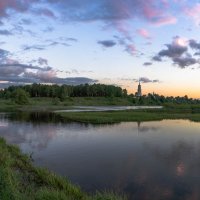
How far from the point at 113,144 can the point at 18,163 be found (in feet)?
52.3

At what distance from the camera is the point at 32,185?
17.2m

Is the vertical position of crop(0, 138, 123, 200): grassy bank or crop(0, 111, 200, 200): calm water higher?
crop(0, 138, 123, 200): grassy bank

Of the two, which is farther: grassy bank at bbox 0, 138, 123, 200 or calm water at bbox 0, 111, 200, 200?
calm water at bbox 0, 111, 200, 200

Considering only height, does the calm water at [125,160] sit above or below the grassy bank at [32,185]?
below

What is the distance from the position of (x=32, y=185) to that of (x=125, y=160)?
40.5ft

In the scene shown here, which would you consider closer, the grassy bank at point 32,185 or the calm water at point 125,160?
the grassy bank at point 32,185

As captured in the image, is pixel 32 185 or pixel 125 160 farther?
pixel 125 160

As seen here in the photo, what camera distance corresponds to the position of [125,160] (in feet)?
90.8

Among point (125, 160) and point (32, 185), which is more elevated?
point (32, 185)

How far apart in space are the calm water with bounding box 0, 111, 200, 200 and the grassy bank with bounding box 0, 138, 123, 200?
7.34 feet

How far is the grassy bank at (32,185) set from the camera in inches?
533

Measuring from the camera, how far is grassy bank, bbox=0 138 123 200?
13547mm

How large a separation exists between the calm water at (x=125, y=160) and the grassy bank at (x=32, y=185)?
7.34ft

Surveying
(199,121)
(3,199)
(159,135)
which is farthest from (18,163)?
(199,121)
